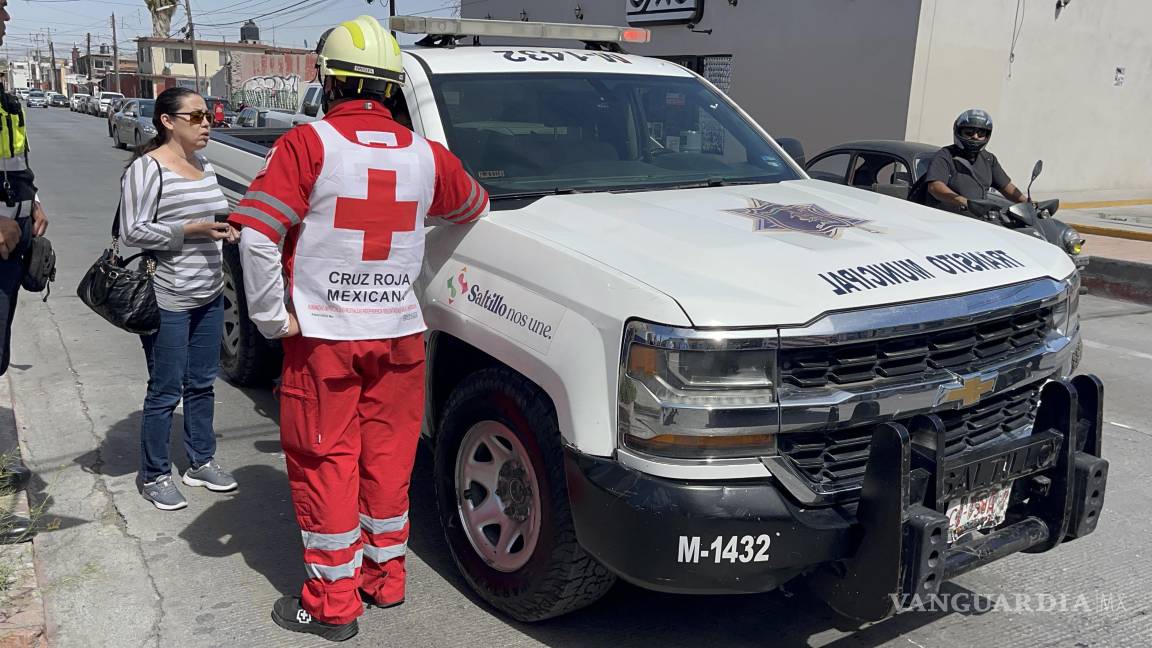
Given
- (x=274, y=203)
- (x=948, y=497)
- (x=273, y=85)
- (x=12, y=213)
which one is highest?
(x=274, y=203)

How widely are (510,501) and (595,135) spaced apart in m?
1.77

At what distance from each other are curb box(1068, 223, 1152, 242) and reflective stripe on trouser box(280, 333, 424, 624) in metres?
13.2

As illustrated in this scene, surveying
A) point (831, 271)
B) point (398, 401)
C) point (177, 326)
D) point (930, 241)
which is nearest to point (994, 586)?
point (930, 241)

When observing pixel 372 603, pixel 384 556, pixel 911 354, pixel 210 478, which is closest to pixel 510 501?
pixel 384 556

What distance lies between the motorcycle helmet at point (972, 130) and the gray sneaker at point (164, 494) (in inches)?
223

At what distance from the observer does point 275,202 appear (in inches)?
121

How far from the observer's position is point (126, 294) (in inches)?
162

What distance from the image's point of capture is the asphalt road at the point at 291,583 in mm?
3506

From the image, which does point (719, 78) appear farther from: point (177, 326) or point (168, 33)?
point (168, 33)

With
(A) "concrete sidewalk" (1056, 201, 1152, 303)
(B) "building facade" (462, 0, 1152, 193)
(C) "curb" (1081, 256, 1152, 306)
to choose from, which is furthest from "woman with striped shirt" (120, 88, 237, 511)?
(B) "building facade" (462, 0, 1152, 193)

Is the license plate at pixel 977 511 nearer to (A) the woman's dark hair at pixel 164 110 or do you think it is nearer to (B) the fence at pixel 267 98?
(A) the woman's dark hair at pixel 164 110

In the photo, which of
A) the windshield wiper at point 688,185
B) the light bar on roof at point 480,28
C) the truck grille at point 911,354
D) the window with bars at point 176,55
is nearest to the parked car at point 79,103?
the window with bars at point 176,55

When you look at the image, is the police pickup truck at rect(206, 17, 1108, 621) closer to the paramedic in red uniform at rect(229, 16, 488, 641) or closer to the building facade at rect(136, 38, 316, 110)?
the paramedic in red uniform at rect(229, 16, 488, 641)

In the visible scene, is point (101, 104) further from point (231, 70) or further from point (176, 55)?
point (176, 55)
